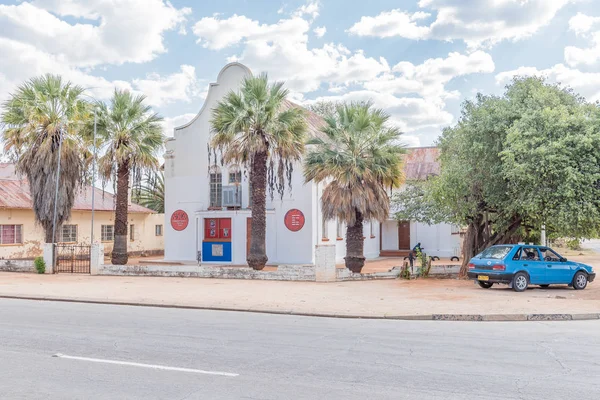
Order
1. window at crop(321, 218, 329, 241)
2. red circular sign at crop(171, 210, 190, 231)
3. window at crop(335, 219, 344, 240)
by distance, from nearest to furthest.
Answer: window at crop(321, 218, 329, 241) < red circular sign at crop(171, 210, 190, 231) < window at crop(335, 219, 344, 240)

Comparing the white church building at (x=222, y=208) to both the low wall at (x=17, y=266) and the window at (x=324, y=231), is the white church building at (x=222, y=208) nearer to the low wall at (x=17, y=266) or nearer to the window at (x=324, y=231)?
the window at (x=324, y=231)

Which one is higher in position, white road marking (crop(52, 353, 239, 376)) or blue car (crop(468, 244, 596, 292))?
blue car (crop(468, 244, 596, 292))

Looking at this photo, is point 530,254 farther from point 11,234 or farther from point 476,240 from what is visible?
point 11,234

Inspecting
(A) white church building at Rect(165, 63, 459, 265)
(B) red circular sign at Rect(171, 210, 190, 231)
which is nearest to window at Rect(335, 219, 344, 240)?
(A) white church building at Rect(165, 63, 459, 265)

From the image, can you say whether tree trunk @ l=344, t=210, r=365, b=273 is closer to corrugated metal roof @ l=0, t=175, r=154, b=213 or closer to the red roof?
the red roof

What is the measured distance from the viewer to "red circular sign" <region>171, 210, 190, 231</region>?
2984cm

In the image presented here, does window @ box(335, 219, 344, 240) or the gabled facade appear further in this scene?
window @ box(335, 219, 344, 240)

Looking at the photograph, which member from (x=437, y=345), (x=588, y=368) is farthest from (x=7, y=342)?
(x=588, y=368)

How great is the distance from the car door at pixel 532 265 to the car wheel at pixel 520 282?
0.17 metres

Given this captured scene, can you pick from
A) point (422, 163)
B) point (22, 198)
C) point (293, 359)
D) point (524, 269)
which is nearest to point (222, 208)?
point (22, 198)

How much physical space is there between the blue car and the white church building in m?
10.4

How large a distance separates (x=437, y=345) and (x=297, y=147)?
A: 14473 millimetres

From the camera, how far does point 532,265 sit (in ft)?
59.8

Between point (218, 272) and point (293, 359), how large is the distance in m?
14.5
